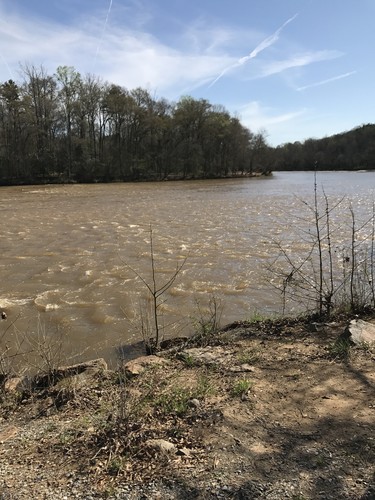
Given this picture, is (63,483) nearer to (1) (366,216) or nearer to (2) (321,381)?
(2) (321,381)

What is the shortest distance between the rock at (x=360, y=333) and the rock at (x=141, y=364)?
2059 mm

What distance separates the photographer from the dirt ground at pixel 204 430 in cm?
250

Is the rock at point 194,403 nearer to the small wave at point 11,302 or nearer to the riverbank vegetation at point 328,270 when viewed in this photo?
the riverbank vegetation at point 328,270

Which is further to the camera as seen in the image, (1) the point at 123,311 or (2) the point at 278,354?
(1) the point at 123,311

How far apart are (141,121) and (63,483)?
199 feet

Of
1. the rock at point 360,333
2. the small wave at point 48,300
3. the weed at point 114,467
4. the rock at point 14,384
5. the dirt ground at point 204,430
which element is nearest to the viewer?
the dirt ground at point 204,430

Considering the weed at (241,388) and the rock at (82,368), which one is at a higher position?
the weed at (241,388)

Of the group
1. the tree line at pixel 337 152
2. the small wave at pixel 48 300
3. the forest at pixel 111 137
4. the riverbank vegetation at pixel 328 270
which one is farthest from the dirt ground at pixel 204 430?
the tree line at pixel 337 152

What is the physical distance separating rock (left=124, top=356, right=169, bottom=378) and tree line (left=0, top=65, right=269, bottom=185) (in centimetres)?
5096

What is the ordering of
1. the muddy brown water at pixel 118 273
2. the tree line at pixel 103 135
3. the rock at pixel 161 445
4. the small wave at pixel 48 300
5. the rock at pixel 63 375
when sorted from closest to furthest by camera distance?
the rock at pixel 161 445 < the rock at pixel 63 375 < the muddy brown water at pixel 118 273 < the small wave at pixel 48 300 < the tree line at pixel 103 135

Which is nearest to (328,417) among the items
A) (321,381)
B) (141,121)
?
(321,381)

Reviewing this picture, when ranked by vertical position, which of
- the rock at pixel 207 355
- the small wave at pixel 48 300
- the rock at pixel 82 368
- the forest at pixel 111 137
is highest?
the forest at pixel 111 137

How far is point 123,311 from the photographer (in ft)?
23.0

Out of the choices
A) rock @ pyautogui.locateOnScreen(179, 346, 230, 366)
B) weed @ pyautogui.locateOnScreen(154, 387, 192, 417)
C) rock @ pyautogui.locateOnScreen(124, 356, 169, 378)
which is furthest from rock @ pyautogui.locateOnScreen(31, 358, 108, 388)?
weed @ pyautogui.locateOnScreen(154, 387, 192, 417)
